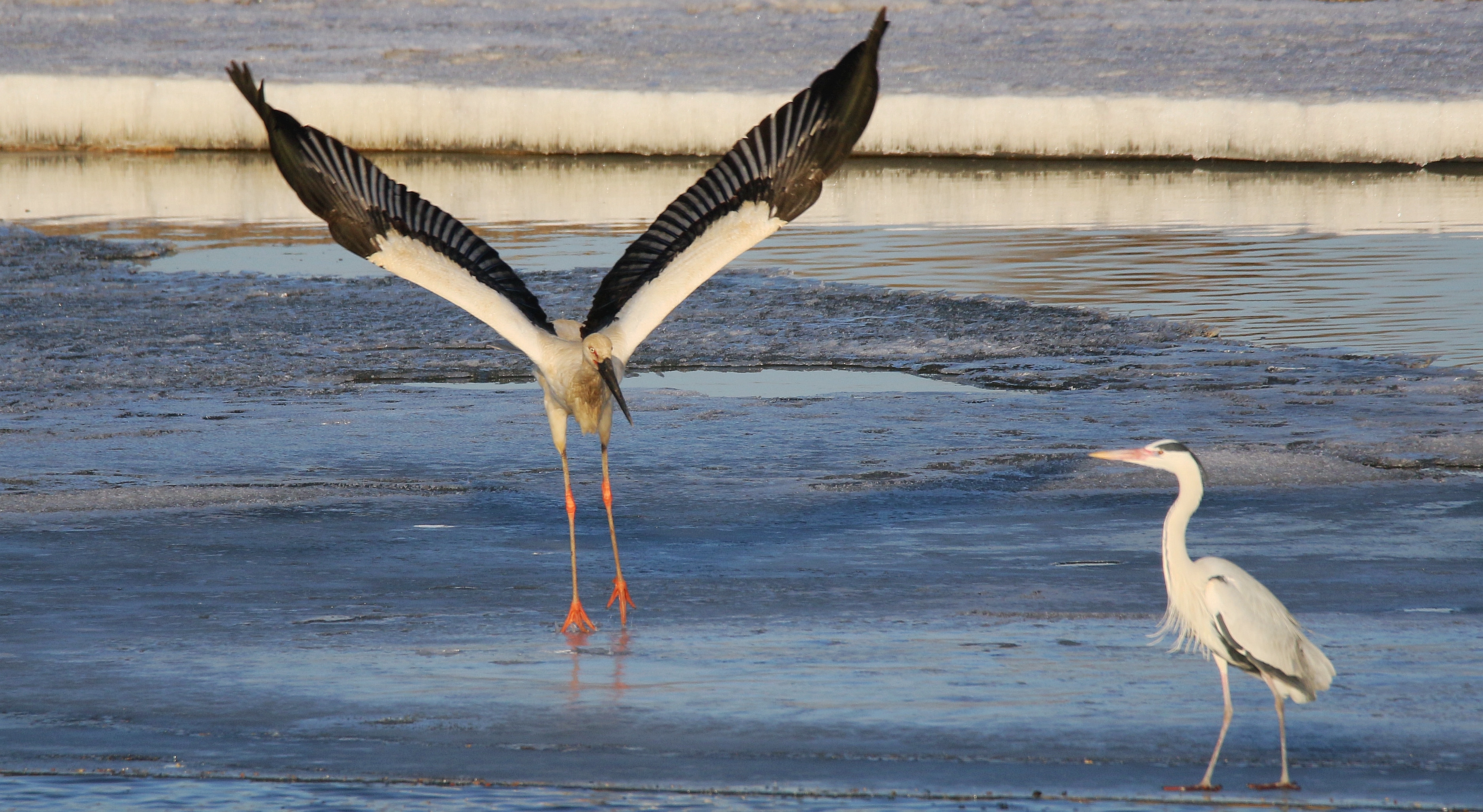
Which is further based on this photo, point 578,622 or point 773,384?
point 773,384

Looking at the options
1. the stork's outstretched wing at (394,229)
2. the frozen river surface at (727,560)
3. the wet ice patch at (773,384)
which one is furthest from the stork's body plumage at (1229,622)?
the wet ice patch at (773,384)

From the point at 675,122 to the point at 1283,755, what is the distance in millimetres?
17826

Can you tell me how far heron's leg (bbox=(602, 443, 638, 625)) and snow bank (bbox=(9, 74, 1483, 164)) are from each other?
13.9 metres

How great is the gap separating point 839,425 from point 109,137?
1647cm

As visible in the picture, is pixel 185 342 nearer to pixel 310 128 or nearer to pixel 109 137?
pixel 310 128

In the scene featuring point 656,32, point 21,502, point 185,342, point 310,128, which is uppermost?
point 656,32

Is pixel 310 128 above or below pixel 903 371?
above

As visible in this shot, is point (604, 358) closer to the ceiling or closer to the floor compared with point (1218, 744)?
closer to the ceiling

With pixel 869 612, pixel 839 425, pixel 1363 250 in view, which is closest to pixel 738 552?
pixel 869 612

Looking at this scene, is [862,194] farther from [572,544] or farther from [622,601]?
[622,601]

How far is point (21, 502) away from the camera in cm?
740

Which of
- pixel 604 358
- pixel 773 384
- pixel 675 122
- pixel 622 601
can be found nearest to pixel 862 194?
pixel 675 122

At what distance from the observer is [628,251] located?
7.26 meters

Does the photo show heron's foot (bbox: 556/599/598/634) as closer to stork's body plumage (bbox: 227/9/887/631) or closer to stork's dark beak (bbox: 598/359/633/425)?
stork's body plumage (bbox: 227/9/887/631)
